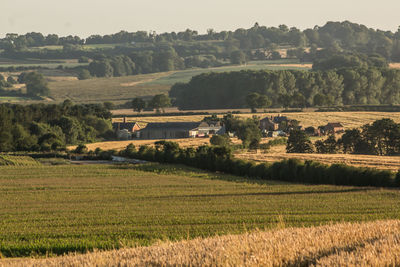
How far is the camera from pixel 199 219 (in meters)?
39.5

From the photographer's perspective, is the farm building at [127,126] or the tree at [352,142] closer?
the tree at [352,142]

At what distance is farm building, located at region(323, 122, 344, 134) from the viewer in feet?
473

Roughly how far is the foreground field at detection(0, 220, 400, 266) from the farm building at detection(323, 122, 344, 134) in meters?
128

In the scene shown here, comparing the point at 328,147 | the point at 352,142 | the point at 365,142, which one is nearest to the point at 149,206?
the point at 328,147

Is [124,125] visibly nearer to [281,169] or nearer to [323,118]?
[323,118]

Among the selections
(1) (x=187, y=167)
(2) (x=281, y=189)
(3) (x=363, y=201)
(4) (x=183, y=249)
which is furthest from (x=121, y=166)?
(4) (x=183, y=249)

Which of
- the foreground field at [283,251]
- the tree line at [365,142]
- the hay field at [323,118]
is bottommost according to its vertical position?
the hay field at [323,118]

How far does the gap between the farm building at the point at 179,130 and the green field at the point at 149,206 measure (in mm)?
68391

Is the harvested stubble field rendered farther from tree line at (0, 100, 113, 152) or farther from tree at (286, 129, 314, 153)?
tree line at (0, 100, 113, 152)

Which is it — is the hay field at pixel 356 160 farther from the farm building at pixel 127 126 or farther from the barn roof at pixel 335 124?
the farm building at pixel 127 126

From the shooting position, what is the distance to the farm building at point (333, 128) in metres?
144

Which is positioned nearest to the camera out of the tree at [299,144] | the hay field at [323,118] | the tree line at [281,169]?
the tree line at [281,169]

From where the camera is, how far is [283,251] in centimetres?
1501

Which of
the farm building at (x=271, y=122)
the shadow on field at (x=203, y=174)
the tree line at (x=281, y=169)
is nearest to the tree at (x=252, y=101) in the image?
the farm building at (x=271, y=122)
